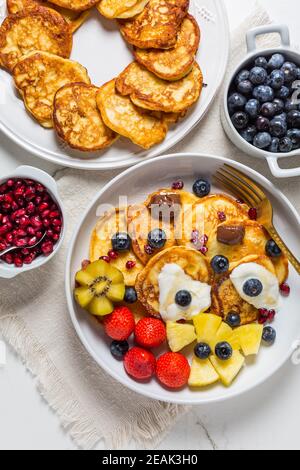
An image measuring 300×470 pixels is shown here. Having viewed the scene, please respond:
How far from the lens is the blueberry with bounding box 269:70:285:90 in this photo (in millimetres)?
1631

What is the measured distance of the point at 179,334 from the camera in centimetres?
162

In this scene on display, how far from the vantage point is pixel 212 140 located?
1770 mm

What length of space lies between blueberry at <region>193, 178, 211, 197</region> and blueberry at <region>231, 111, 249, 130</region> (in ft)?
0.66

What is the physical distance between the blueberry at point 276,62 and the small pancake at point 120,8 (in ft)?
1.43

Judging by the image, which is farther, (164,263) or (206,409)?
(206,409)

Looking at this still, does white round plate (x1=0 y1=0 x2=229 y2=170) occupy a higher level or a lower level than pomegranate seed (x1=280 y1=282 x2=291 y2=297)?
higher

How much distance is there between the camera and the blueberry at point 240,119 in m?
1.63

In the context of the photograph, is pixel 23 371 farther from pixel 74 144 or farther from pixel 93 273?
pixel 74 144

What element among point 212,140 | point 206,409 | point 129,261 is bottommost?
point 206,409

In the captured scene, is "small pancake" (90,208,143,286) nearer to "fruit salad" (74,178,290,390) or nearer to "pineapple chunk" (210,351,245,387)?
"fruit salad" (74,178,290,390)

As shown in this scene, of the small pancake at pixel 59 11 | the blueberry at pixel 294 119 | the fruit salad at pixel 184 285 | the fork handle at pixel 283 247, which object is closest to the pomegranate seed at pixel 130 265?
the fruit salad at pixel 184 285

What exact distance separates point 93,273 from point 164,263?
8.5 inches

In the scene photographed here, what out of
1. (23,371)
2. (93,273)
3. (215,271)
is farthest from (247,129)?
(23,371)

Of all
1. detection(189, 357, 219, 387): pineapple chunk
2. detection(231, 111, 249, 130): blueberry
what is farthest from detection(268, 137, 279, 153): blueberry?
detection(189, 357, 219, 387): pineapple chunk
